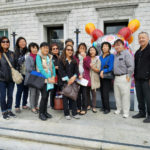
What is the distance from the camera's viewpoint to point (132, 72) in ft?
10.8

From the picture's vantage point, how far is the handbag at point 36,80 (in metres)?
3.19

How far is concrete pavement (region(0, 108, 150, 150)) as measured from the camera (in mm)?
2395

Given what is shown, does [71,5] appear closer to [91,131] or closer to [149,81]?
[149,81]

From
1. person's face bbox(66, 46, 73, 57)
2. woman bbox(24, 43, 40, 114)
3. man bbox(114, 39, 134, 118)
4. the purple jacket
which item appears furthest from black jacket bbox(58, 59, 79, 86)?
man bbox(114, 39, 134, 118)

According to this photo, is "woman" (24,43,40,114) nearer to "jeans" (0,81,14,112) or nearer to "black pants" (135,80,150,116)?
"jeans" (0,81,14,112)

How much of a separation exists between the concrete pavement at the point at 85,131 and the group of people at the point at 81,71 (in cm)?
25

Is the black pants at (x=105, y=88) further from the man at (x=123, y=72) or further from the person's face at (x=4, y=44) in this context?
the person's face at (x=4, y=44)

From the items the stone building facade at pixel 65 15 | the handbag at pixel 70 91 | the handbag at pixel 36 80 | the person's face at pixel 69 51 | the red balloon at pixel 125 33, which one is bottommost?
the handbag at pixel 70 91

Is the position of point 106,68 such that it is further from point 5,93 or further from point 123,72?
point 5,93

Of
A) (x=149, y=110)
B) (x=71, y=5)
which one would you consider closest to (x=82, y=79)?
(x=149, y=110)

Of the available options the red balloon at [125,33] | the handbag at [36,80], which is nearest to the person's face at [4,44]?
the handbag at [36,80]

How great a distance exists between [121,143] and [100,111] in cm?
155

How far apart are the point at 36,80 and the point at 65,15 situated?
8479 millimetres

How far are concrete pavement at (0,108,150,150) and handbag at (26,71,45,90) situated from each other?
850 mm
